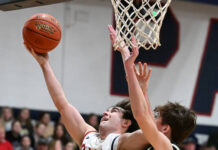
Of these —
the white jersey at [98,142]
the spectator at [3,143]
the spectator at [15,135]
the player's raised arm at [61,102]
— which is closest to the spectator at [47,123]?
the spectator at [15,135]

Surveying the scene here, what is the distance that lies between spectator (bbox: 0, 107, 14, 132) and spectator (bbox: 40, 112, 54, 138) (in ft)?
1.98

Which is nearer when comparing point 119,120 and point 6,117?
point 119,120

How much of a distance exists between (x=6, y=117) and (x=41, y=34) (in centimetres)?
497

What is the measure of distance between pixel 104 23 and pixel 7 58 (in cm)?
226

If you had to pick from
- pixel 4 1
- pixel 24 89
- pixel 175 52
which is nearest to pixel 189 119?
pixel 4 1

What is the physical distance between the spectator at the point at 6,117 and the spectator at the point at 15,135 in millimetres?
400

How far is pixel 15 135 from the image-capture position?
7.29 meters

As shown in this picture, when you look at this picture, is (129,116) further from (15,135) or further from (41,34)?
(15,135)

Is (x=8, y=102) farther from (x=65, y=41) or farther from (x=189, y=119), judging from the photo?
(x=189, y=119)

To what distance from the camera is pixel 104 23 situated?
9.28m

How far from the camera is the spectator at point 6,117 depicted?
7.76 metres

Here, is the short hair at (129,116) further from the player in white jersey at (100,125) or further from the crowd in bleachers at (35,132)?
the crowd in bleachers at (35,132)

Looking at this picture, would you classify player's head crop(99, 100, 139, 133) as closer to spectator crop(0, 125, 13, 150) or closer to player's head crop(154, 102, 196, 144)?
player's head crop(154, 102, 196, 144)

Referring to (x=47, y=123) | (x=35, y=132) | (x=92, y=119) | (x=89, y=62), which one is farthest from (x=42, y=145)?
(x=89, y=62)
